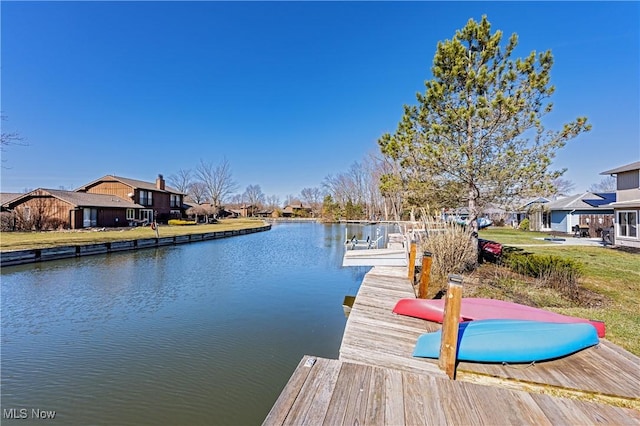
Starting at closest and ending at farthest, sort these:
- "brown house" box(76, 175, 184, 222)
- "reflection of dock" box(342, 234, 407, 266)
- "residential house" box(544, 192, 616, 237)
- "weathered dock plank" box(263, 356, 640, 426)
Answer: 1. "weathered dock plank" box(263, 356, 640, 426)
2. "reflection of dock" box(342, 234, 407, 266)
3. "residential house" box(544, 192, 616, 237)
4. "brown house" box(76, 175, 184, 222)

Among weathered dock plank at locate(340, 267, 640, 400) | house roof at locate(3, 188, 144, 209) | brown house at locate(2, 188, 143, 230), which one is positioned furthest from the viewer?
house roof at locate(3, 188, 144, 209)

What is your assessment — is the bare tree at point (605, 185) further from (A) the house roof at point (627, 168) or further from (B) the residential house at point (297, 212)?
(B) the residential house at point (297, 212)

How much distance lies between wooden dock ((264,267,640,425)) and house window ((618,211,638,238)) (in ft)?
48.5

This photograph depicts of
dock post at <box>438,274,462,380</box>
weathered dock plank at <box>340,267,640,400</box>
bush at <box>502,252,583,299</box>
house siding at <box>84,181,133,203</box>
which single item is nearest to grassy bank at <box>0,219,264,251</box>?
house siding at <box>84,181,133,203</box>

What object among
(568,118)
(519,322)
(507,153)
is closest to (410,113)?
(507,153)

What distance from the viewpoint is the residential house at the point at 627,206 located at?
13447 mm

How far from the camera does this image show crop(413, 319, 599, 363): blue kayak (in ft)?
10.1

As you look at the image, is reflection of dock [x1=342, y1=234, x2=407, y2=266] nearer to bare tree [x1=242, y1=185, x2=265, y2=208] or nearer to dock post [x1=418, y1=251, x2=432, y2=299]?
dock post [x1=418, y1=251, x2=432, y2=299]

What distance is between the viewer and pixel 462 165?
8.61 metres

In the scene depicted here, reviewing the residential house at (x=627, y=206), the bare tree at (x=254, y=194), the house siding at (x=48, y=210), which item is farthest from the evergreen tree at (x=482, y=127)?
the bare tree at (x=254, y=194)

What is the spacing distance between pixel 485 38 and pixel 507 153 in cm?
334

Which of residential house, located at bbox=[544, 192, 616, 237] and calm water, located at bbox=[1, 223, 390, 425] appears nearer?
calm water, located at bbox=[1, 223, 390, 425]

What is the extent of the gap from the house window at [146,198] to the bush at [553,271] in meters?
33.6

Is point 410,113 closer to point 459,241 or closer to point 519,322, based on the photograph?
point 459,241
